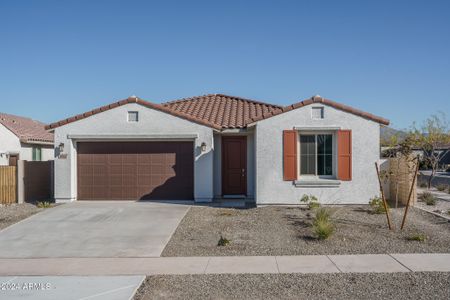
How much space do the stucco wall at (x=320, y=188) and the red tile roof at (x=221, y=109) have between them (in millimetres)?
234

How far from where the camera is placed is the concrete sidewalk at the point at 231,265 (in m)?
7.61

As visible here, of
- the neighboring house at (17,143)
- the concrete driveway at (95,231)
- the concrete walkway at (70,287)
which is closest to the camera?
the concrete walkway at (70,287)

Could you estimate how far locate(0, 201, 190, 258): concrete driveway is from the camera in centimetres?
927

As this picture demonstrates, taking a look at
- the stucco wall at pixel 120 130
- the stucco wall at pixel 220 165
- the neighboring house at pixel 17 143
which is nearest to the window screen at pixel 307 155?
the stucco wall at pixel 220 165

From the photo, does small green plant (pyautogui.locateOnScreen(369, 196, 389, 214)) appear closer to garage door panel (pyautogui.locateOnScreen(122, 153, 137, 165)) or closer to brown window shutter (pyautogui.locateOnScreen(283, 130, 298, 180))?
brown window shutter (pyautogui.locateOnScreen(283, 130, 298, 180))

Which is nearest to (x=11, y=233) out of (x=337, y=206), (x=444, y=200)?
(x=337, y=206)

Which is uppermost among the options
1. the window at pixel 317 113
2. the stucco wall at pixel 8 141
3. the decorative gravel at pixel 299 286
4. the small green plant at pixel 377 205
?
the window at pixel 317 113

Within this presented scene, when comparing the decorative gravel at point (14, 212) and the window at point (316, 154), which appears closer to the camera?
the decorative gravel at point (14, 212)

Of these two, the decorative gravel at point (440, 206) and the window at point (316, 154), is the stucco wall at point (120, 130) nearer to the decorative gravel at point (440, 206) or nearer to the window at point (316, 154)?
the window at point (316, 154)

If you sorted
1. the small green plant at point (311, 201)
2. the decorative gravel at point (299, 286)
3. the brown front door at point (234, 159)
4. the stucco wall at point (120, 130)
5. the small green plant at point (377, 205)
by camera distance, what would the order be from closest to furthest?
the decorative gravel at point (299, 286) < the small green plant at point (377, 205) < the small green plant at point (311, 201) < the stucco wall at point (120, 130) < the brown front door at point (234, 159)

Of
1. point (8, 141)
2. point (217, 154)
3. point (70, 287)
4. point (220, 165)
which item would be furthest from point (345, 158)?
point (8, 141)

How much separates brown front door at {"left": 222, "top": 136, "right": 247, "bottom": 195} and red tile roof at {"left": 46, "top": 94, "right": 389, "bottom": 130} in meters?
0.71

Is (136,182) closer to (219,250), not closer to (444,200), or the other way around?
(219,250)

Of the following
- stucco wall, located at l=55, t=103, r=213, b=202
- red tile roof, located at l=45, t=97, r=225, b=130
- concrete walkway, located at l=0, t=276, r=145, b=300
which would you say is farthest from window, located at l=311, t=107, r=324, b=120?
concrete walkway, located at l=0, t=276, r=145, b=300
